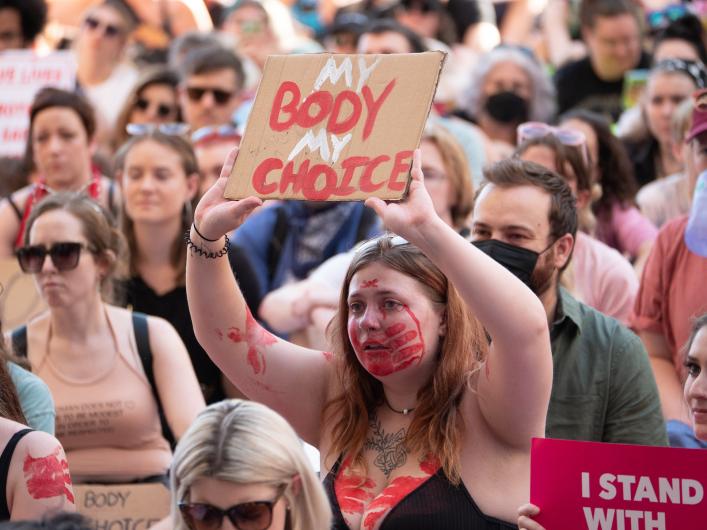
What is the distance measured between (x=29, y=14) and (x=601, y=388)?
6.36m

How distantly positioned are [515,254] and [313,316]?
197cm

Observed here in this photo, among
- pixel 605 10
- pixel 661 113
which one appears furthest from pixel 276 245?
pixel 605 10

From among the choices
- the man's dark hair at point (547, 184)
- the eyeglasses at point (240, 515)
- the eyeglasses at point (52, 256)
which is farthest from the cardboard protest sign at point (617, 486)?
the eyeglasses at point (52, 256)

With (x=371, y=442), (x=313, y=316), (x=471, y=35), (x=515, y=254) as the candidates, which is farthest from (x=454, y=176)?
(x=471, y=35)

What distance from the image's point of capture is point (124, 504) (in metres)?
5.07

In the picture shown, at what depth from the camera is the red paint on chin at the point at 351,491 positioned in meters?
3.73

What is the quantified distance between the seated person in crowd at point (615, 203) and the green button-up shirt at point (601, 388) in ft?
6.97

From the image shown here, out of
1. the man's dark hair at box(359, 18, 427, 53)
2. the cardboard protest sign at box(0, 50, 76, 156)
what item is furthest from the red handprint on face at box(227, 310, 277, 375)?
the man's dark hair at box(359, 18, 427, 53)

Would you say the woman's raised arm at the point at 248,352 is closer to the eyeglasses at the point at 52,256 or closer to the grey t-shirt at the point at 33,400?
the grey t-shirt at the point at 33,400

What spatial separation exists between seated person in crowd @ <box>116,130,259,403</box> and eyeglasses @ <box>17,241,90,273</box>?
813 mm

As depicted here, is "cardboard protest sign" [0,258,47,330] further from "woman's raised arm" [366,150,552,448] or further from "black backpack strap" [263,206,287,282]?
"woman's raised arm" [366,150,552,448]

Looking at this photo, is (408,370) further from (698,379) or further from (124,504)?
(124,504)

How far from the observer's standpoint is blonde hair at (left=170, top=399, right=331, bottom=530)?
10.4ft

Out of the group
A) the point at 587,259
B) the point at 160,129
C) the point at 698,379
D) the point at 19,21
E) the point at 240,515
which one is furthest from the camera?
the point at 19,21
